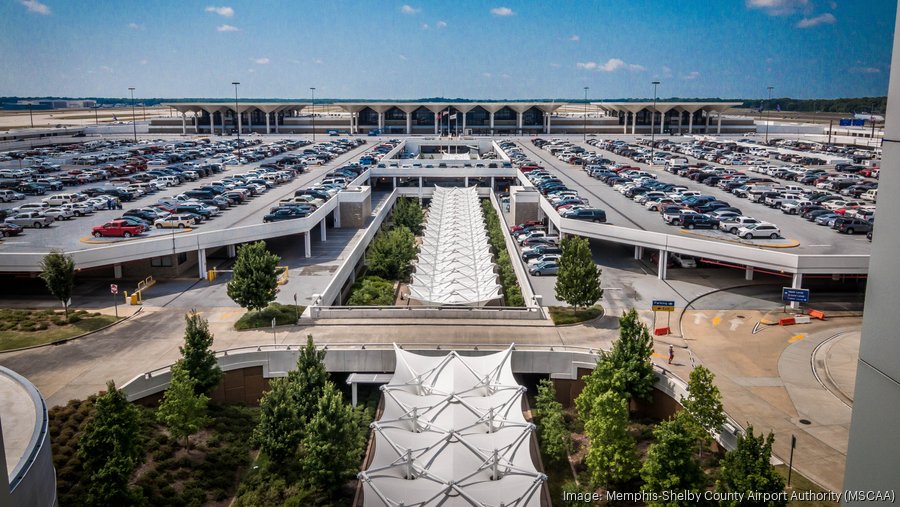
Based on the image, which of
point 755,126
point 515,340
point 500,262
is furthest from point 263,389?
point 755,126

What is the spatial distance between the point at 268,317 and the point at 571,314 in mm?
14385

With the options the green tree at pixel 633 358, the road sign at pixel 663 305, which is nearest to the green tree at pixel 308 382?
the green tree at pixel 633 358

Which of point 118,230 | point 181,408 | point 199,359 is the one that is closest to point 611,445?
point 181,408

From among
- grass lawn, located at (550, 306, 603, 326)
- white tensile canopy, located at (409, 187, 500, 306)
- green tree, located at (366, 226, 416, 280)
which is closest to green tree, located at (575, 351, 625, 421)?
grass lawn, located at (550, 306, 603, 326)

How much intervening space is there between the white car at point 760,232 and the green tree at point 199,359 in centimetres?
3075

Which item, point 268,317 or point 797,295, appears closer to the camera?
point 268,317

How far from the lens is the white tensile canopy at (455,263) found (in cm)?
3522

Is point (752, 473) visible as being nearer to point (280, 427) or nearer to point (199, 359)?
point (280, 427)

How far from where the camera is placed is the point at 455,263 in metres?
40.6

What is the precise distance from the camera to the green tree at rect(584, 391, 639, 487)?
20203 millimetres

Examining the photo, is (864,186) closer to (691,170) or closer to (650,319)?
(691,170)

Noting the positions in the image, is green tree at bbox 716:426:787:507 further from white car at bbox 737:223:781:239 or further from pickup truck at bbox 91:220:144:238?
pickup truck at bbox 91:220:144:238

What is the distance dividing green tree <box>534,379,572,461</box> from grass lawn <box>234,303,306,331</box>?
43.0 feet

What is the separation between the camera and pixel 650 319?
32.9 m
